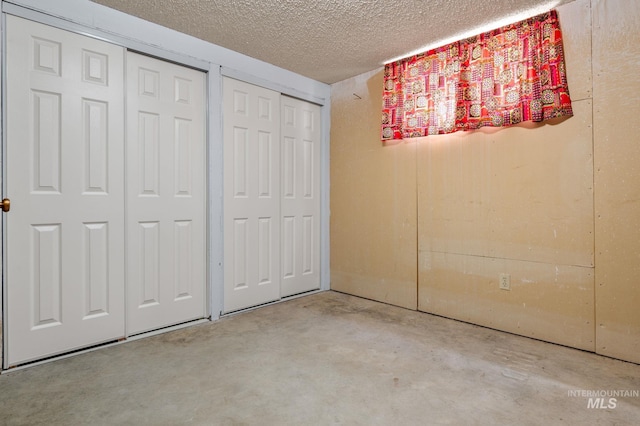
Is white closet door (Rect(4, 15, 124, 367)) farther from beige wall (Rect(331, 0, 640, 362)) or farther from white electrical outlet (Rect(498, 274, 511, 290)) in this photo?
white electrical outlet (Rect(498, 274, 511, 290))

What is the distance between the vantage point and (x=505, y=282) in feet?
8.84

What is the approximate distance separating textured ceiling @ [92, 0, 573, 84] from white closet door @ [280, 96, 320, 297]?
27.9 inches

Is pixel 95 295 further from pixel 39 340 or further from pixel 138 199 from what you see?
pixel 138 199

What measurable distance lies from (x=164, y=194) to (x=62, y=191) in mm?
650

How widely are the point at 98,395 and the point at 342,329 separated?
1637mm

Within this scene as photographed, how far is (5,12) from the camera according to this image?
6.61ft

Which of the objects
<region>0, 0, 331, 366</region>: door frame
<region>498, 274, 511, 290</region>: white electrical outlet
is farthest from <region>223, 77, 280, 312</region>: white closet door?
<region>498, 274, 511, 290</region>: white electrical outlet

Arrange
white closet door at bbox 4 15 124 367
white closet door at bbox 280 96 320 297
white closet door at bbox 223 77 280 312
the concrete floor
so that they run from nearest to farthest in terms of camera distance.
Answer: the concrete floor → white closet door at bbox 4 15 124 367 → white closet door at bbox 223 77 280 312 → white closet door at bbox 280 96 320 297

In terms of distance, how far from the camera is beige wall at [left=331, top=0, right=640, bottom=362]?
2.20m

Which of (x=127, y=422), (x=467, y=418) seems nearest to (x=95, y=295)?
(x=127, y=422)

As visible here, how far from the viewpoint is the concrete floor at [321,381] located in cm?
162

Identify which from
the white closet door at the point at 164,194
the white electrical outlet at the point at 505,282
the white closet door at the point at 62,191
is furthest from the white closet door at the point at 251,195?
A: the white electrical outlet at the point at 505,282

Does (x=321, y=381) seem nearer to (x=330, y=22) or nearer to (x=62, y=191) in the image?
(x=62, y=191)

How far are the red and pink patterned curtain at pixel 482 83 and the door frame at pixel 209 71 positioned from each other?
3.15 feet
